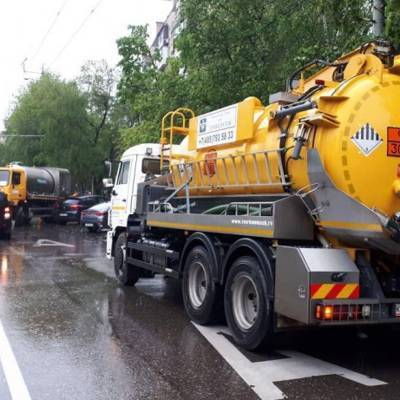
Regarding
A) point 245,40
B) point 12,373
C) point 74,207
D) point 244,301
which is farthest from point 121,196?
point 74,207

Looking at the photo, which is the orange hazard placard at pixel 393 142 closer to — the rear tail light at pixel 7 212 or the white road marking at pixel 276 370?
the white road marking at pixel 276 370

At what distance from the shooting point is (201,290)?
7.76 meters

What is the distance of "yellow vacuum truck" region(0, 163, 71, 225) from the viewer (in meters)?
26.7

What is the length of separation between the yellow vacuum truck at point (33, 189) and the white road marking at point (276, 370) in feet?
68.8

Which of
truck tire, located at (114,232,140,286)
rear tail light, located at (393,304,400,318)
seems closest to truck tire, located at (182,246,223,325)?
rear tail light, located at (393,304,400,318)

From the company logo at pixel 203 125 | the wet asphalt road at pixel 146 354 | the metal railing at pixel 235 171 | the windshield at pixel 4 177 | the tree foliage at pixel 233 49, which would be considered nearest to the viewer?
the wet asphalt road at pixel 146 354

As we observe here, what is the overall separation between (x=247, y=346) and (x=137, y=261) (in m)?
4.33

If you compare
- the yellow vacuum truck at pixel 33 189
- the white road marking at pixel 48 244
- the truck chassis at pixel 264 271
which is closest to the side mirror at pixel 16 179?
the yellow vacuum truck at pixel 33 189

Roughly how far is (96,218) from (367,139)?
20.5m

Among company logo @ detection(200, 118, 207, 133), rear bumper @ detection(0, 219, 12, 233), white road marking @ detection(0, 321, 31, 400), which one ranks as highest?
company logo @ detection(200, 118, 207, 133)

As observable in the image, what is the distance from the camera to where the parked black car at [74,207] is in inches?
1182

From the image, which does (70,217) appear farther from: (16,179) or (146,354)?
(146,354)

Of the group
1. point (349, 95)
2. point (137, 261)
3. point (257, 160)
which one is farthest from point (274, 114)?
point (137, 261)

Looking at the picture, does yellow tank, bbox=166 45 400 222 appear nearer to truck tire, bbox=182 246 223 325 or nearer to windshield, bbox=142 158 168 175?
truck tire, bbox=182 246 223 325
